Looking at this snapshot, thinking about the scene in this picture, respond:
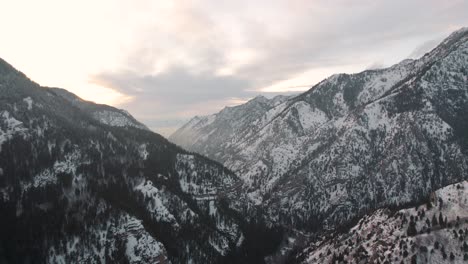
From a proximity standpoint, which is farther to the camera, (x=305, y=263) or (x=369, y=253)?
(x=305, y=263)

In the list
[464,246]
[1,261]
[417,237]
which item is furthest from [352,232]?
[1,261]

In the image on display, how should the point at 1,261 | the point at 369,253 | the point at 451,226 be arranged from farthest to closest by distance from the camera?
the point at 1,261
the point at 369,253
the point at 451,226

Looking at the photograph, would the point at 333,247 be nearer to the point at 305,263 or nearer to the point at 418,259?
the point at 305,263

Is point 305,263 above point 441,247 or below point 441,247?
below

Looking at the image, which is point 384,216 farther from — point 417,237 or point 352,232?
point 417,237

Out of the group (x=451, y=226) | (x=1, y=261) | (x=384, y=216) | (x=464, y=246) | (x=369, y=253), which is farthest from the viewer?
(x=1, y=261)

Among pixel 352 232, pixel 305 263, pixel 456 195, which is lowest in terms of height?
pixel 305 263

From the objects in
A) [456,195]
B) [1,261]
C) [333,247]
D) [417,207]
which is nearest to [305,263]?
[333,247]
